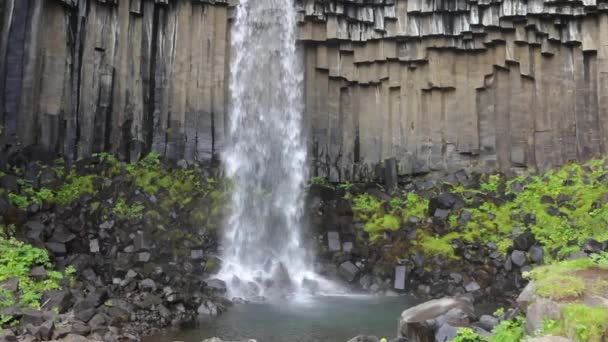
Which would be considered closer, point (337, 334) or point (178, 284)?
point (337, 334)

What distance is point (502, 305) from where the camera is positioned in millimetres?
15312

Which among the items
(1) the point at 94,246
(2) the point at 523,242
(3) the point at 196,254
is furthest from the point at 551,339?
(1) the point at 94,246

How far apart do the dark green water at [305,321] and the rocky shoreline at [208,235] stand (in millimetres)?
724

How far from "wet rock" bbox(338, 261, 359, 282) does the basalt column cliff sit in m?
5.48

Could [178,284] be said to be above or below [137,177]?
below

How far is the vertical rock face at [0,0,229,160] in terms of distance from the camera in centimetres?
1753

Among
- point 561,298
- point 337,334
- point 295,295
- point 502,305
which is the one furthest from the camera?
point 295,295

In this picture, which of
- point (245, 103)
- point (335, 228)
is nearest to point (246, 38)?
point (245, 103)

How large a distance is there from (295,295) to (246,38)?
11.6 meters

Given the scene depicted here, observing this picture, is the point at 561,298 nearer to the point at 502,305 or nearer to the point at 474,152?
the point at 502,305

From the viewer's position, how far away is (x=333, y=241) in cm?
1955

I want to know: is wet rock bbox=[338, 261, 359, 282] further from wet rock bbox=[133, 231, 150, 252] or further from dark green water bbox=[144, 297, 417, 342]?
wet rock bbox=[133, 231, 150, 252]

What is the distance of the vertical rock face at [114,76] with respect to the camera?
57.5ft

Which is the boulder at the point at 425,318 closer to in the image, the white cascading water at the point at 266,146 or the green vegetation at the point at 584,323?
the green vegetation at the point at 584,323
